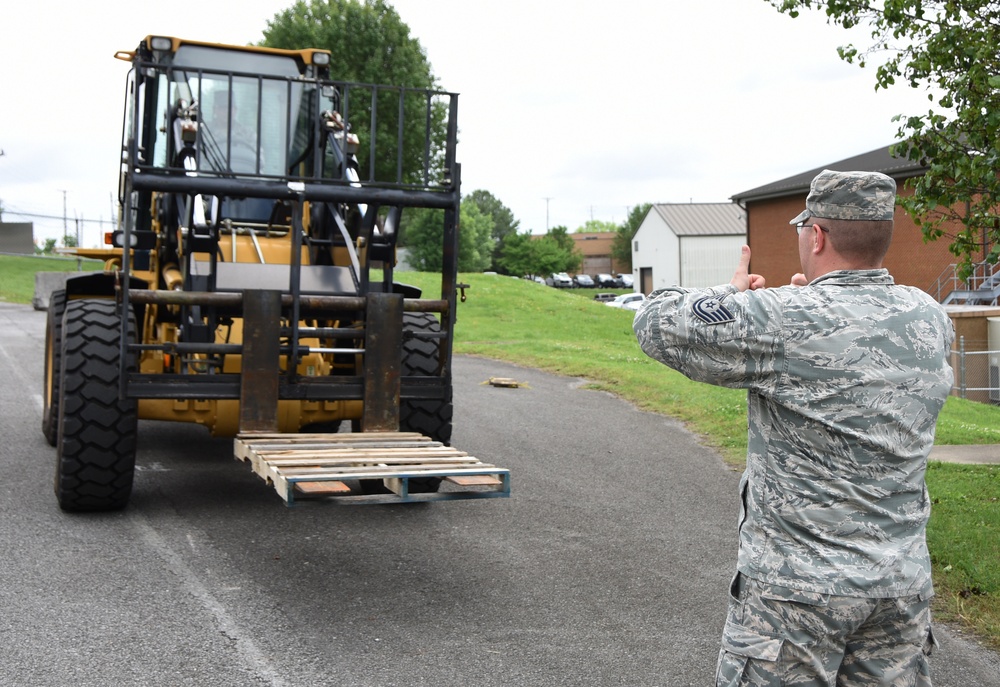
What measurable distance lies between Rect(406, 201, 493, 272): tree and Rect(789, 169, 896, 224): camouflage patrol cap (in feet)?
167

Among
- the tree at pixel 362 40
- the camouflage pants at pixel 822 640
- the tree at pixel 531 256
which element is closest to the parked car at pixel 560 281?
the tree at pixel 531 256

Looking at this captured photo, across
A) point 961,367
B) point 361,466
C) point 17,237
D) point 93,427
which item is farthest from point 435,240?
point 361,466

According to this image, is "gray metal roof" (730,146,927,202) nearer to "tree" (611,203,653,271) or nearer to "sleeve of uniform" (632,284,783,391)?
"sleeve of uniform" (632,284,783,391)

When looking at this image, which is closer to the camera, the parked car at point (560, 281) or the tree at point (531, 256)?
the parked car at point (560, 281)

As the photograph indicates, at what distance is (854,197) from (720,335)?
0.51 metres

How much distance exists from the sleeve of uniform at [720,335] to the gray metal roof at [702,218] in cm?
6854

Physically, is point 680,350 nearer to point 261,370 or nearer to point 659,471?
point 261,370

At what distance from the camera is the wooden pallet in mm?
5402

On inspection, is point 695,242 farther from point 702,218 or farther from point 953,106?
point 953,106

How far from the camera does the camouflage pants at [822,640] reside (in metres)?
2.73

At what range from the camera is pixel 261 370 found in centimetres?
681

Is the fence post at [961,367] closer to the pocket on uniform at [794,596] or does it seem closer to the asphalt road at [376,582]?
the asphalt road at [376,582]

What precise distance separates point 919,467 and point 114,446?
5362 millimetres

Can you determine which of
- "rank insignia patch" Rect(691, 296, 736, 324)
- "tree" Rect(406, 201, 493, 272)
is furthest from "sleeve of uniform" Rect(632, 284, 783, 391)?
"tree" Rect(406, 201, 493, 272)
